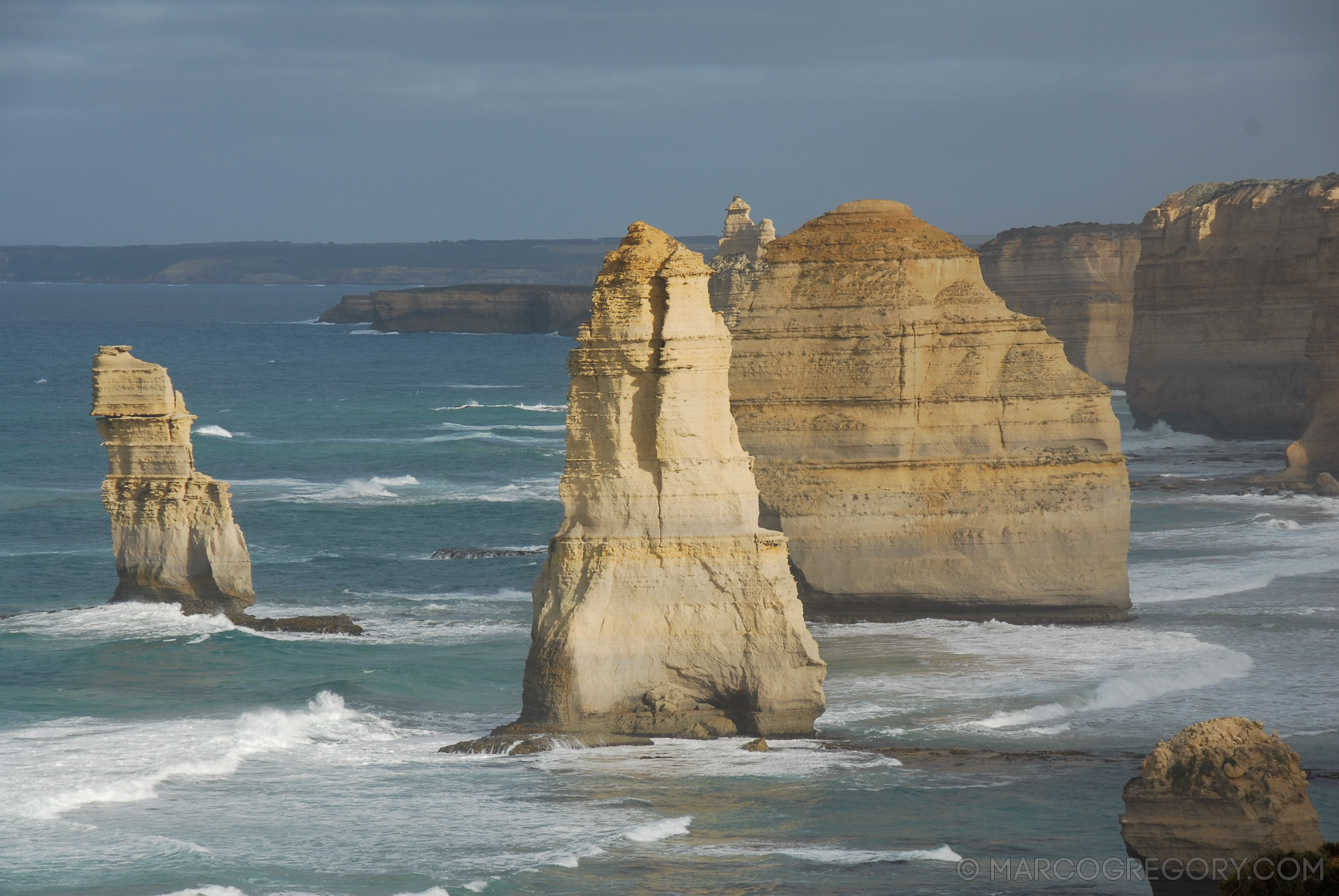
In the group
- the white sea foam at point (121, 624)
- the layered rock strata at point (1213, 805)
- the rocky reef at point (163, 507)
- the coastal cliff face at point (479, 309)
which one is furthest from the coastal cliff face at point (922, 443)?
the coastal cliff face at point (479, 309)

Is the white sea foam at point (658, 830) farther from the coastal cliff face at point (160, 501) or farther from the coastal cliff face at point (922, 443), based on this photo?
the coastal cliff face at point (160, 501)

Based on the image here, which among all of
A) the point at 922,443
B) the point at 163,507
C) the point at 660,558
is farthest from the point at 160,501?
the point at 922,443

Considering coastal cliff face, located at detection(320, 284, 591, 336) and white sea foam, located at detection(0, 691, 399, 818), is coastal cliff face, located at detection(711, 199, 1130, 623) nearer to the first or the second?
white sea foam, located at detection(0, 691, 399, 818)

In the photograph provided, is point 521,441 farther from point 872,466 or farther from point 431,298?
point 431,298

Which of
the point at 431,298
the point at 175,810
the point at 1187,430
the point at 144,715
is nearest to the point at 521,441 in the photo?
the point at 1187,430

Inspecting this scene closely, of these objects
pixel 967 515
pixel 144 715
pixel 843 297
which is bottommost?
pixel 144 715

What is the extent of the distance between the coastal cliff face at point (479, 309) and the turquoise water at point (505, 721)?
5576 inches

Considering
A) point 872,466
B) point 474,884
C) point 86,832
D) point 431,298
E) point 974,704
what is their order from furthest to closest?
1. point 431,298
2. point 872,466
3. point 974,704
4. point 86,832
5. point 474,884

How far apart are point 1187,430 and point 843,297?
133 ft

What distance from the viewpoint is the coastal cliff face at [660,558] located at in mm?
21734

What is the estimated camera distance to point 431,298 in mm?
194125

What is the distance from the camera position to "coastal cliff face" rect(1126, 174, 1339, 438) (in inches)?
2507

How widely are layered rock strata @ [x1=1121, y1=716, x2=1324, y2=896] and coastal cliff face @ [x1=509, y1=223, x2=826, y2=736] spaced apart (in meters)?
7.33

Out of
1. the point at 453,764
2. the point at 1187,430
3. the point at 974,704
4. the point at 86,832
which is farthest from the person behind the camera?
the point at 1187,430
